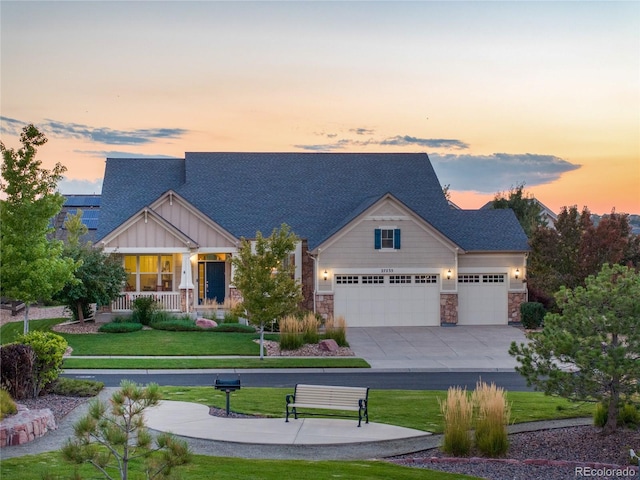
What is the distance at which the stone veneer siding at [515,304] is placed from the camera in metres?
38.0

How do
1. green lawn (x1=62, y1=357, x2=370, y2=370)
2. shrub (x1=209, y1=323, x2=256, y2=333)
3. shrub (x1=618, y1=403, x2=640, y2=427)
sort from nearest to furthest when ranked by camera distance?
1. shrub (x1=618, y1=403, x2=640, y2=427)
2. green lawn (x1=62, y1=357, x2=370, y2=370)
3. shrub (x1=209, y1=323, x2=256, y2=333)

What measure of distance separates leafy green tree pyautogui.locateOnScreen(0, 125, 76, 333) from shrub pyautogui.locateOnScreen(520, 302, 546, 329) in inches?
838

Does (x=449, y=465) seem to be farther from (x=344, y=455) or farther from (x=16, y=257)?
(x=16, y=257)

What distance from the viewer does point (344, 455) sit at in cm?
1421

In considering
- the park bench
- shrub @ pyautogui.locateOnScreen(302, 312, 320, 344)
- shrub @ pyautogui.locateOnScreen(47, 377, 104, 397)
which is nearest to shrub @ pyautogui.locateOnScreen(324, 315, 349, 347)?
shrub @ pyautogui.locateOnScreen(302, 312, 320, 344)

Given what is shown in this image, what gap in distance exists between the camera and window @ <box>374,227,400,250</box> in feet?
121

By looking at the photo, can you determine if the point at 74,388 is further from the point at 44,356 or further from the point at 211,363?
the point at 211,363

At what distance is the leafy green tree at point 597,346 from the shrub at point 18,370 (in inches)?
429

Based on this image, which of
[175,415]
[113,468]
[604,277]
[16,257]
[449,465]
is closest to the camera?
[113,468]

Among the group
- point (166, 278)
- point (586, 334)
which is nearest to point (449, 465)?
point (586, 334)

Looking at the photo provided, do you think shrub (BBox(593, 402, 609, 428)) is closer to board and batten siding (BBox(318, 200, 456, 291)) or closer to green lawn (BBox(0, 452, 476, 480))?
green lawn (BBox(0, 452, 476, 480))

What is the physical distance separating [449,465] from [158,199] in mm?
26257

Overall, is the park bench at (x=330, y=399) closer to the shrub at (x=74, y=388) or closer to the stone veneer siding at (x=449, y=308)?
the shrub at (x=74, y=388)

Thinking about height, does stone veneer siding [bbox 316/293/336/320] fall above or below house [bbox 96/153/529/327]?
below
